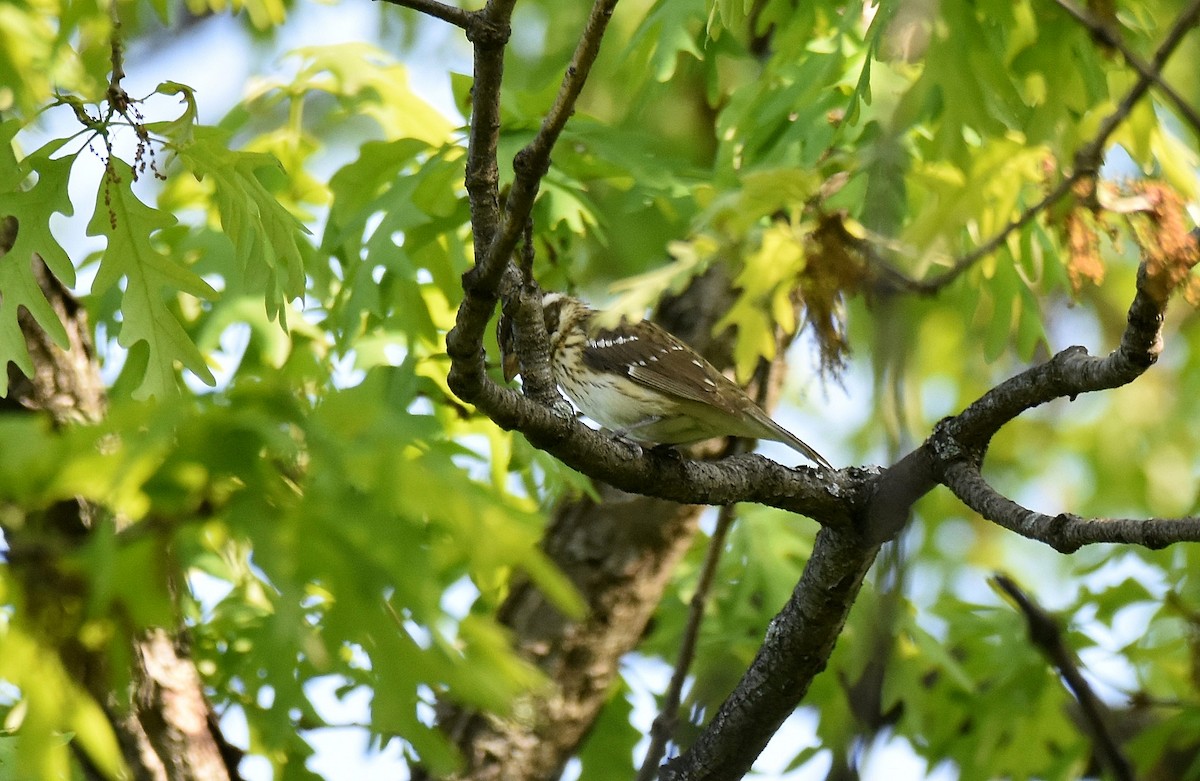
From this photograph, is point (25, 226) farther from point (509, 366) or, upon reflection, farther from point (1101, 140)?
point (1101, 140)

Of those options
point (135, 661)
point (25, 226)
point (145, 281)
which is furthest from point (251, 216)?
point (135, 661)

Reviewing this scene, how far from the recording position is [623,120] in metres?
5.93

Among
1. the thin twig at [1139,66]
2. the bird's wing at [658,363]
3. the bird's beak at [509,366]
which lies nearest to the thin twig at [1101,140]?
the thin twig at [1139,66]

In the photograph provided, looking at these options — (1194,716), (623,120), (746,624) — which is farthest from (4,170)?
(1194,716)

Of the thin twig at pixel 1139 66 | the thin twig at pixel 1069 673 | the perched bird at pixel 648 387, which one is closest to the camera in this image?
the thin twig at pixel 1139 66

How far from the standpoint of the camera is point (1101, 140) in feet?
7.59

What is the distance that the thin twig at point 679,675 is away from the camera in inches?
171

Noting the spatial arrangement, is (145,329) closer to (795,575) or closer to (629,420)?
(629,420)

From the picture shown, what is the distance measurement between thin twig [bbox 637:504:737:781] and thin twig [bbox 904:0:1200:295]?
6.20 ft

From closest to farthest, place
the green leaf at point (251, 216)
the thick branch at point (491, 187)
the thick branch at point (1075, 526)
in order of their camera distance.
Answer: the thick branch at point (491, 187)
the thick branch at point (1075, 526)
the green leaf at point (251, 216)

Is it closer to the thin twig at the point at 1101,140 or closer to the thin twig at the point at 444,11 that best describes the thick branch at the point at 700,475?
the thin twig at the point at 444,11

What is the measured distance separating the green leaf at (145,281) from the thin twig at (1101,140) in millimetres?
2194

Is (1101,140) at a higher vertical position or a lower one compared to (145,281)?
higher

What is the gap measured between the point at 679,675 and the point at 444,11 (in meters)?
2.60
